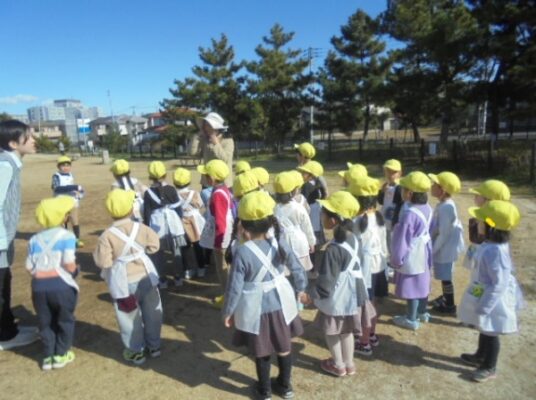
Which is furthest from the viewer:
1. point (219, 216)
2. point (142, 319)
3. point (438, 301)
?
point (438, 301)

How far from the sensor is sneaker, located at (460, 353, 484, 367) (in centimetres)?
330

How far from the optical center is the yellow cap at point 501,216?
2873 mm

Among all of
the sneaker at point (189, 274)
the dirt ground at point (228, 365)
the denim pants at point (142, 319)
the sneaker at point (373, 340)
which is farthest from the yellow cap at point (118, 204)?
the sneaker at point (373, 340)

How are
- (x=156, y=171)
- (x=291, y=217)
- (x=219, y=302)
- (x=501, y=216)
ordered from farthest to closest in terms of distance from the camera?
(x=156, y=171) → (x=219, y=302) → (x=291, y=217) → (x=501, y=216)

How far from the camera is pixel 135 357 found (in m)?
3.51

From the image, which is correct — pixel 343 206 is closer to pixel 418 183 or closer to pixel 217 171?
pixel 418 183

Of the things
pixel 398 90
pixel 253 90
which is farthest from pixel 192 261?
pixel 253 90

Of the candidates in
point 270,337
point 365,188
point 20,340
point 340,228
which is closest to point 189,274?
point 20,340

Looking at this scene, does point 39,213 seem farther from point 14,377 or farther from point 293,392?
point 293,392

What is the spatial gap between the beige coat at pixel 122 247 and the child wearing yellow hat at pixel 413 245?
7.05ft

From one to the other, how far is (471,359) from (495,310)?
62 cm

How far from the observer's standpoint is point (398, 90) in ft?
51.2

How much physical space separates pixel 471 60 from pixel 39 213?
1517cm

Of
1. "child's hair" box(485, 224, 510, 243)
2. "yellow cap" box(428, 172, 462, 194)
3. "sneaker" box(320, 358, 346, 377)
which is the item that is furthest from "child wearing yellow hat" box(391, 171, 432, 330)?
"sneaker" box(320, 358, 346, 377)
